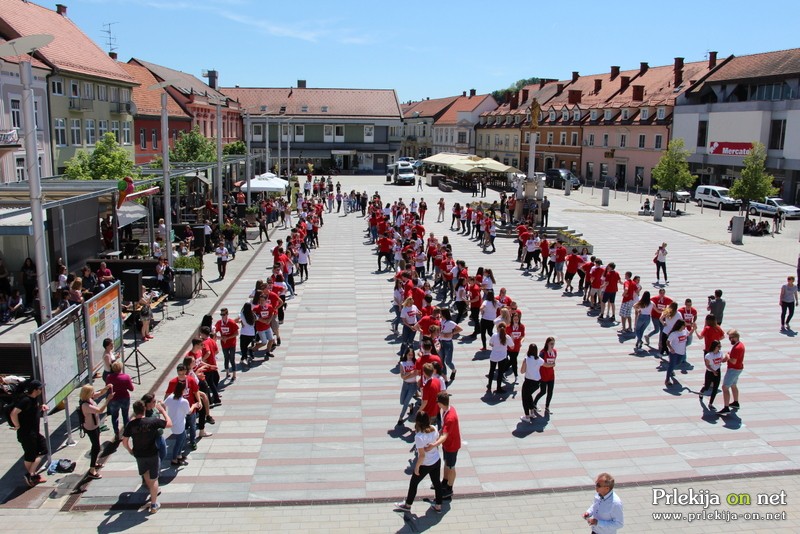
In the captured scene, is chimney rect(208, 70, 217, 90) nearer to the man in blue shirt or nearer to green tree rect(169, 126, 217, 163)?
green tree rect(169, 126, 217, 163)

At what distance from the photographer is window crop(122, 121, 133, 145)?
46.3m

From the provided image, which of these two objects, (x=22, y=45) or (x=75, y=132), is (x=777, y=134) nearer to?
(x=75, y=132)

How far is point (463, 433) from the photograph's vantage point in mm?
10898

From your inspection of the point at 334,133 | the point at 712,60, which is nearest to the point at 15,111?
the point at 334,133

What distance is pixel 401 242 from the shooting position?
22703 mm

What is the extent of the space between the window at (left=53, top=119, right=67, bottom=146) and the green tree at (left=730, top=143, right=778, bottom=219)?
38.5 m

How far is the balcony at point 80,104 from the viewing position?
38.4m

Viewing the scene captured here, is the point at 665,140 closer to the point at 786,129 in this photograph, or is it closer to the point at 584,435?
the point at 786,129

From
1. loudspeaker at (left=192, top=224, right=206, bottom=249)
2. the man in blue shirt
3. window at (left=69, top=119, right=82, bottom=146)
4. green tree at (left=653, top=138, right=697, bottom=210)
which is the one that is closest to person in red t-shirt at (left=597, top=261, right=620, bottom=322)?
the man in blue shirt

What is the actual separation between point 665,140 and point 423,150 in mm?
48833

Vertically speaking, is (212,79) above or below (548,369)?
above

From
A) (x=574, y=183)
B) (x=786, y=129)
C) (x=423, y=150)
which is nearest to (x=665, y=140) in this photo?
(x=574, y=183)

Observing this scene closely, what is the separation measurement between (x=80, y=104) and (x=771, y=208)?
40.8 metres

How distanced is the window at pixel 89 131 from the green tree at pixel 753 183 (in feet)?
126
